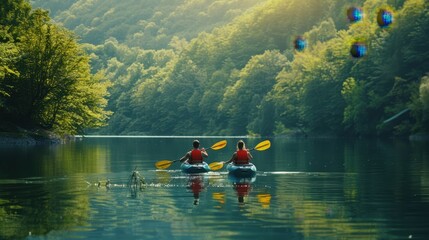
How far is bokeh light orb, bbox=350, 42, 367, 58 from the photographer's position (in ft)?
381

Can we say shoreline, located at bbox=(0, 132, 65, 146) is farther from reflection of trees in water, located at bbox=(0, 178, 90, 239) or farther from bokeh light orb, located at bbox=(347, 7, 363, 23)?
reflection of trees in water, located at bbox=(0, 178, 90, 239)

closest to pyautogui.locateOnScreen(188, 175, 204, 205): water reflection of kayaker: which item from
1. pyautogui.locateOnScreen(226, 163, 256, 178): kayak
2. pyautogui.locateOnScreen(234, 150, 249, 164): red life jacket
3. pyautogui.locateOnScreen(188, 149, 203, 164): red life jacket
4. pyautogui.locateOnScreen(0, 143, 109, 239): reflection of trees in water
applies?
pyautogui.locateOnScreen(226, 163, 256, 178): kayak

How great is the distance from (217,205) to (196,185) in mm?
8710

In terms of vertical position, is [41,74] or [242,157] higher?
[41,74]

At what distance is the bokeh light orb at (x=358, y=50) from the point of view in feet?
381

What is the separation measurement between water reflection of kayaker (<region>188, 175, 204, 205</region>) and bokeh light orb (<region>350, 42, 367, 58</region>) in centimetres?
7771

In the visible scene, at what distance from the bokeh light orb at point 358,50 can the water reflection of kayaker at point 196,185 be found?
255 feet

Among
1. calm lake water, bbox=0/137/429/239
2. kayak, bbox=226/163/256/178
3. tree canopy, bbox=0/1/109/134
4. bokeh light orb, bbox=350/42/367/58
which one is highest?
bokeh light orb, bbox=350/42/367/58

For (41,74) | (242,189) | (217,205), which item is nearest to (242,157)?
(242,189)

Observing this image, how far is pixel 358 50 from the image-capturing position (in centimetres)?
11512

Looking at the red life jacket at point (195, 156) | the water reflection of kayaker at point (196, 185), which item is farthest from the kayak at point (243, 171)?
the red life jacket at point (195, 156)

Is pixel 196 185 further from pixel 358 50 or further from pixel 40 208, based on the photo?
pixel 358 50

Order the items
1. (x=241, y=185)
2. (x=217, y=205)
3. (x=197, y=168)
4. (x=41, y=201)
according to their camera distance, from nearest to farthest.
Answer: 1. (x=217, y=205)
2. (x=41, y=201)
3. (x=241, y=185)
4. (x=197, y=168)

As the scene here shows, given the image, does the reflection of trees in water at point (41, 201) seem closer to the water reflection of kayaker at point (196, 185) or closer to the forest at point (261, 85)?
the water reflection of kayaker at point (196, 185)
